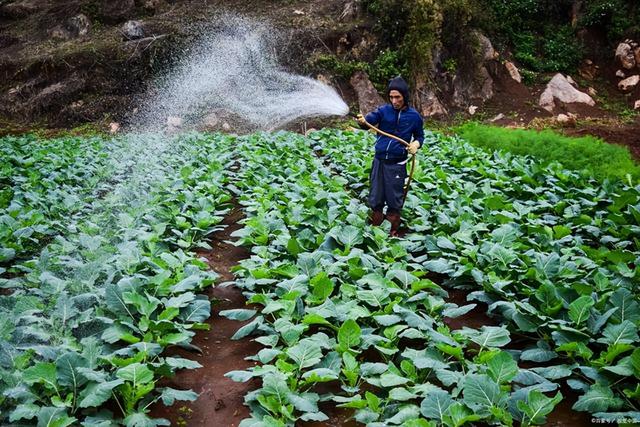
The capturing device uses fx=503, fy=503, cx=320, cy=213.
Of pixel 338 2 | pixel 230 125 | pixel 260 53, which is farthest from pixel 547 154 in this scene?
pixel 338 2

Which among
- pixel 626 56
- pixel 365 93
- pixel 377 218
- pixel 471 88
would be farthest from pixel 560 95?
pixel 377 218

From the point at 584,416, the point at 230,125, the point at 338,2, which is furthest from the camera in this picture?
the point at 338,2

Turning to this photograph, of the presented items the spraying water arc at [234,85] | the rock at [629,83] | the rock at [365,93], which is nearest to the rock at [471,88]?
the rock at [365,93]

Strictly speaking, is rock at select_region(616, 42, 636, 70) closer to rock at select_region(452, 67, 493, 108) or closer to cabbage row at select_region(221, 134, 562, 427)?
rock at select_region(452, 67, 493, 108)

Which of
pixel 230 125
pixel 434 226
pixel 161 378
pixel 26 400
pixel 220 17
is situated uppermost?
pixel 220 17

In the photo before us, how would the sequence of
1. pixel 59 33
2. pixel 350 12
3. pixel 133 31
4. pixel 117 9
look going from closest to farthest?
pixel 133 31, pixel 350 12, pixel 59 33, pixel 117 9

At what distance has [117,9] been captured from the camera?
994 inches

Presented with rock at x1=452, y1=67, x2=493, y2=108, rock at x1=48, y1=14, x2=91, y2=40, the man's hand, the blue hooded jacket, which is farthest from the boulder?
the man's hand

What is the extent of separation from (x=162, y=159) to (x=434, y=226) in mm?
6142

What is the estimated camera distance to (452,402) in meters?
2.81

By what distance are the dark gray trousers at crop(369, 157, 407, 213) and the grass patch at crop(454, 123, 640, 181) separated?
4.05 meters

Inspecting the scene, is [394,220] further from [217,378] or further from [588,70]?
[588,70]

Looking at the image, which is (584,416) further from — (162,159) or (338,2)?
(338,2)

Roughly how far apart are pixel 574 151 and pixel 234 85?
1569cm
